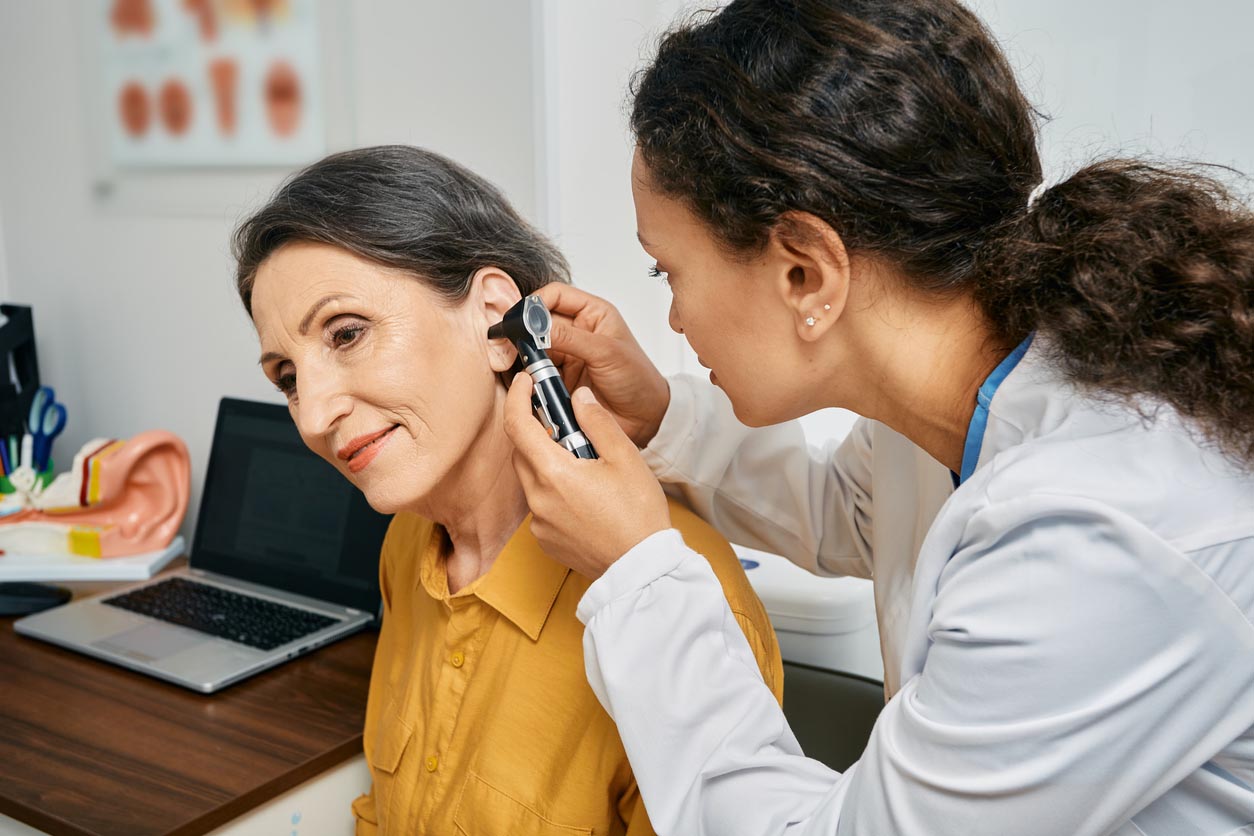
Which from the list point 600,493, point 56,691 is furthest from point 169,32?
point 600,493

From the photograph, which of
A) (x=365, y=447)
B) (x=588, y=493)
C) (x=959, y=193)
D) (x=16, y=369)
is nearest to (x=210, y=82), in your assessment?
(x=16, y=369)

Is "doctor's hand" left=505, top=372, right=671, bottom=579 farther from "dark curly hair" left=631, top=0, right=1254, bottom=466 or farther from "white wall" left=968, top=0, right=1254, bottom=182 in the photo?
"white wall" left=968, top=0, right=1254, bottom=182

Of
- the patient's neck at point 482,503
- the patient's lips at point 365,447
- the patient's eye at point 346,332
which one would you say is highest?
the patient's eye at point 346,332

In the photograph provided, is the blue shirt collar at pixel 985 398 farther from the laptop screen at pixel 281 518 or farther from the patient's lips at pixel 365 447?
the laptop screen at pixel 281 518

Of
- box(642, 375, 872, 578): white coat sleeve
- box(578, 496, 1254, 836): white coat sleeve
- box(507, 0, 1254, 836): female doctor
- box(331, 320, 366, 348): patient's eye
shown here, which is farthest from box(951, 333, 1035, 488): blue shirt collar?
box(331, 320, 366, 348): patient's eye

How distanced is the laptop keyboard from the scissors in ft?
1.65

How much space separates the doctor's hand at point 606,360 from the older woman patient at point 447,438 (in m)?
0.06

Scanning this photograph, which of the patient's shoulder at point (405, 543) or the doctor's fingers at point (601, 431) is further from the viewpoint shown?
the patient's shoulder at point (405, 543)

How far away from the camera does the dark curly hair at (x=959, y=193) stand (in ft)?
2.42

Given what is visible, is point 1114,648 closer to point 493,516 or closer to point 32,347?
point 493,516

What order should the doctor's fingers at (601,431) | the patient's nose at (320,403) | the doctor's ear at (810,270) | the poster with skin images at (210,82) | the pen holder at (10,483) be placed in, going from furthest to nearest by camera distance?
the pen holder at (10,483) → the poster with skin images at (210,82) → the patient's nose at (320,403) → the doctor's fingers at (601,431) → the doctor's ear at (810,270)

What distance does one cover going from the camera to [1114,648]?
66cm

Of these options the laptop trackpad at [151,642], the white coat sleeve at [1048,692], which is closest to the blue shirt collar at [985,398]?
the white coat sleeve at [1048,692]

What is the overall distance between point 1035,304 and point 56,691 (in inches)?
51.3
